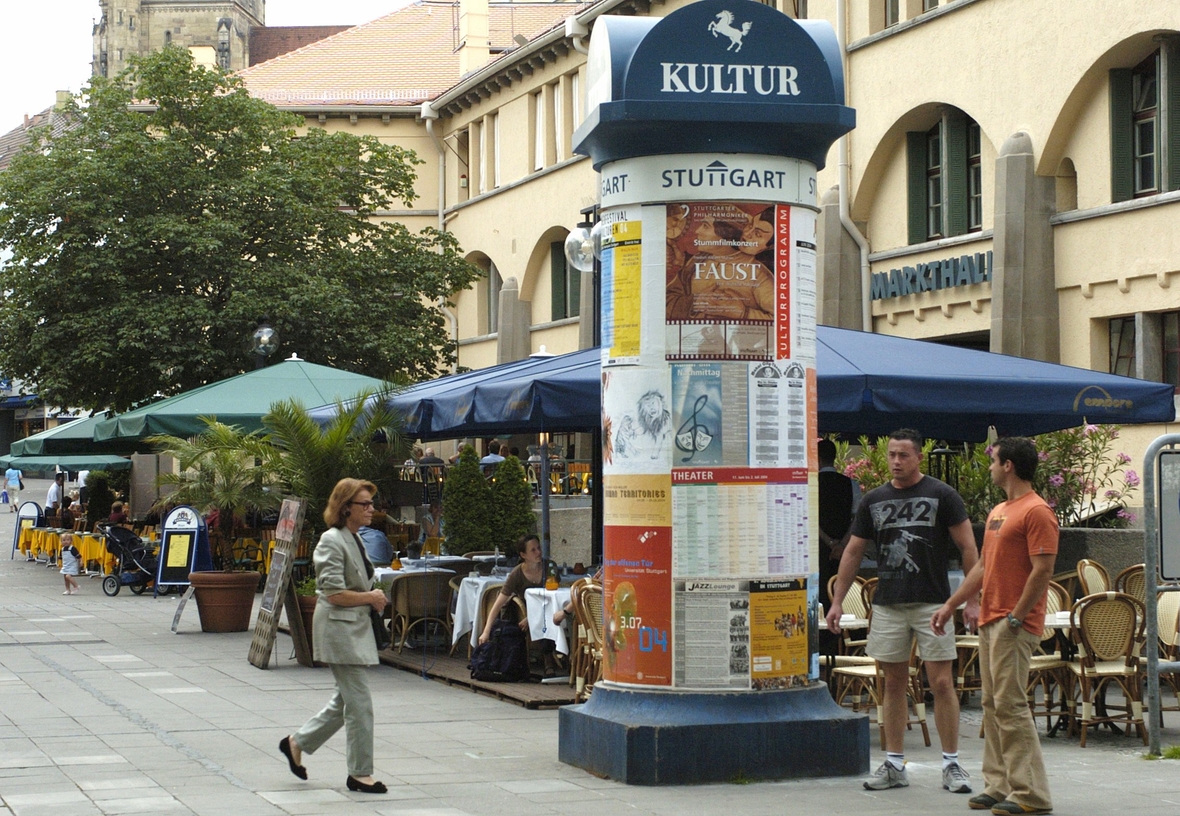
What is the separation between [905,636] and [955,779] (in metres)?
0.75

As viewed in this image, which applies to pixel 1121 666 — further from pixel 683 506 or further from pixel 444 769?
pixel 444 769

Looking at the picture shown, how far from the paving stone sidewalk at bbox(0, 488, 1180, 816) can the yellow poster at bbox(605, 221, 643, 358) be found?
2.30 metres

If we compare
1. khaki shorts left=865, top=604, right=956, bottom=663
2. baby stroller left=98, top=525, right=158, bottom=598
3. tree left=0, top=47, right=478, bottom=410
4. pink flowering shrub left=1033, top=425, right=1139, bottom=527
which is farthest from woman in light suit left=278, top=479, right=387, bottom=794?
tree left=0, top=47, right=478, bottom=410

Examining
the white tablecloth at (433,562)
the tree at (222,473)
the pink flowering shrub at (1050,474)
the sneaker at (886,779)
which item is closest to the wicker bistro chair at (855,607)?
the sneaker at (886,779)

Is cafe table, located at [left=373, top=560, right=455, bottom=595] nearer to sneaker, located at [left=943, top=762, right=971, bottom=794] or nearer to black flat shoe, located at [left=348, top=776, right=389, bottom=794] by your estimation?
black flat shoe, located at [left=348, top=776, right=389, bottom=794]

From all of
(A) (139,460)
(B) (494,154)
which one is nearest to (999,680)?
Answer: (A) (139,460)

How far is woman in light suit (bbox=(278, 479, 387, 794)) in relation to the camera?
8609 millimetres

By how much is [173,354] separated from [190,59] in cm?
605

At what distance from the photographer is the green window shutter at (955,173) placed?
27.2m

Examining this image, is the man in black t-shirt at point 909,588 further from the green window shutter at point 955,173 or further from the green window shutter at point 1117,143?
the green window shutter at point 955,173

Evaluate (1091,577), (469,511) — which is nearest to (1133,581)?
(1091,577)

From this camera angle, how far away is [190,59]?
33.8 m

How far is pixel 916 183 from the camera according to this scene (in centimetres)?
2831

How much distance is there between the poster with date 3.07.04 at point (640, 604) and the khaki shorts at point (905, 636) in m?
1.09
